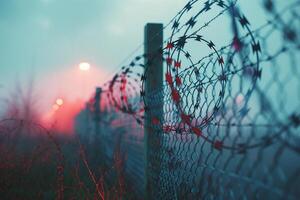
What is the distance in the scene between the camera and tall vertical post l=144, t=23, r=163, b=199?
12.8 feet

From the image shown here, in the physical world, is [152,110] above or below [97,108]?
below

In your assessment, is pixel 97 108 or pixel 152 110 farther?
pixel 97 108

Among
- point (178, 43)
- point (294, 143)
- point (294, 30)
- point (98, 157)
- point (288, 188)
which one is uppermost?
point (178, 43)

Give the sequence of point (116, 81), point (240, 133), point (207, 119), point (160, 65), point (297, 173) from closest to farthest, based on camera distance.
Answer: point (297, 173), point (240, 133), point (207, 119), point (160, 65), point (116, 81)

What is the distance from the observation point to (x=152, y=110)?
4.08 meters

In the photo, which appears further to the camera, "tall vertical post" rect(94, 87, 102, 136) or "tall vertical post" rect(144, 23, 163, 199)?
"tall vertical post" rect(94, 87, 102, 136)

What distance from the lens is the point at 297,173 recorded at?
134 centimetres

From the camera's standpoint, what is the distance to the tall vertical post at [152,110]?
390cm

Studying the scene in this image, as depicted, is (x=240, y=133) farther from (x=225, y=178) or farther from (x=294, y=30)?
(x=294, y=30)

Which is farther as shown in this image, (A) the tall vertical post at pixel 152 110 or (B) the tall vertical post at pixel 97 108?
(B) the tall vertical post at pixel 97 108

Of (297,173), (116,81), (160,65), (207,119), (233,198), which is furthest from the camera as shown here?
(116,81)

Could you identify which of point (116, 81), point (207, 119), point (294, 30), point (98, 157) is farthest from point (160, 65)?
point (98, 157)

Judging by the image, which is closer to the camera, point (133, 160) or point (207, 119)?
point (207, 119)

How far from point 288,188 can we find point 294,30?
0.60 m
